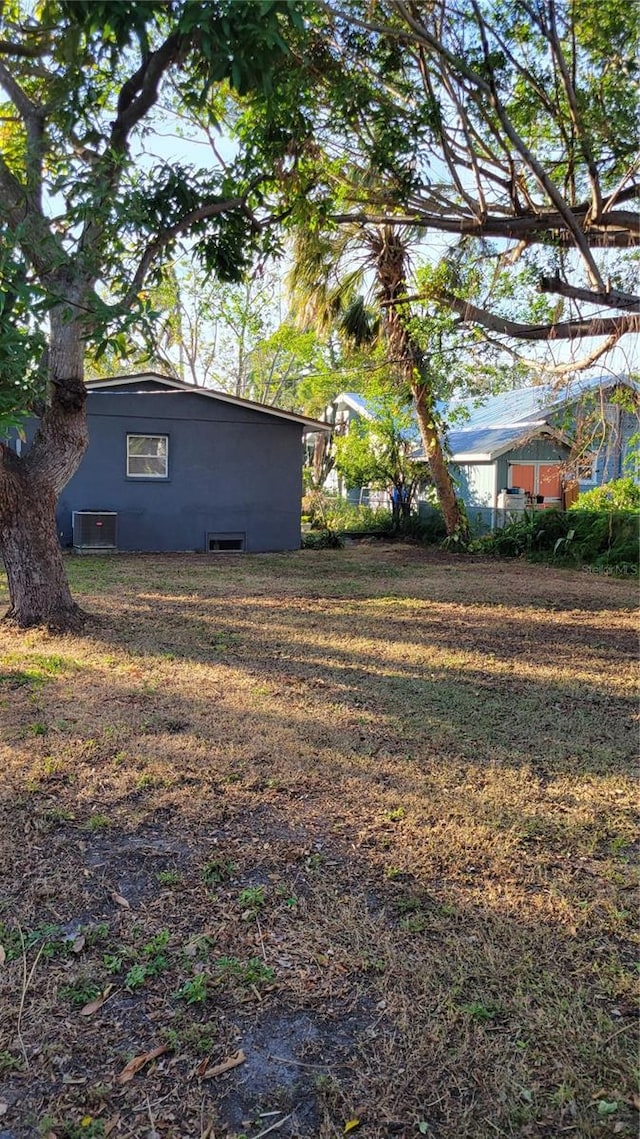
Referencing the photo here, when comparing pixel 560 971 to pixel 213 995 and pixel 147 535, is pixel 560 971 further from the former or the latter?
pixel 147 535

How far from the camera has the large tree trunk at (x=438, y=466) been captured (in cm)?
1387

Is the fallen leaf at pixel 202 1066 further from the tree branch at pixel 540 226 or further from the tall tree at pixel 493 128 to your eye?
the tree branch at pixel 540 226

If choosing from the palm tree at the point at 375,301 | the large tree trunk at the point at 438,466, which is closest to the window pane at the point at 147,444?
the palm tree at the point at 375,301

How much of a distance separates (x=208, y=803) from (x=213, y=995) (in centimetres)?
130

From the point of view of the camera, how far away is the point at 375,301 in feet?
41.5

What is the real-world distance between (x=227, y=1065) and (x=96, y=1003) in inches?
18.7

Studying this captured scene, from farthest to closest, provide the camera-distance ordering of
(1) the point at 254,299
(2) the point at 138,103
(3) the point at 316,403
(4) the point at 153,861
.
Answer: (3) the point at 316,403
(1) the point at 254,299
(2) the point at 138,103
(4) the point at 153,861

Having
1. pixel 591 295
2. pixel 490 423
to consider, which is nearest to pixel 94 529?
pixel 591 295

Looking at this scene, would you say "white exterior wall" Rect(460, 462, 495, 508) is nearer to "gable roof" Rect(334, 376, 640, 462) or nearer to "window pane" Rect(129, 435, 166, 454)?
"gable roof" Rect(334, 376, 640, 462)

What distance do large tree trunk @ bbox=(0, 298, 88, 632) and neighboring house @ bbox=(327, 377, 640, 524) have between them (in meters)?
5.81

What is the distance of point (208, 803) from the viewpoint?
351cm

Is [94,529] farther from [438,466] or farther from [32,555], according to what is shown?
[32,555]

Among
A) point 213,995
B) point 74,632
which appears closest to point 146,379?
point 74,632

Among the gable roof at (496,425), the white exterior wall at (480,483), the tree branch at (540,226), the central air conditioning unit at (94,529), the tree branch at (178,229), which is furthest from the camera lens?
the white exterior wall at (480,483)
